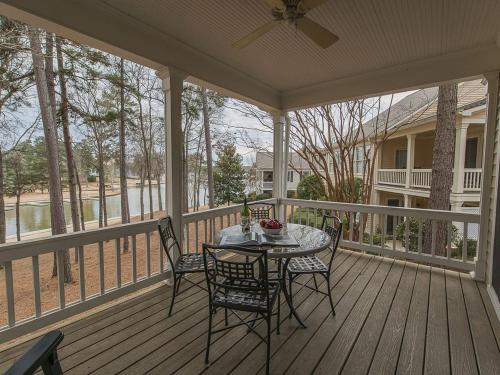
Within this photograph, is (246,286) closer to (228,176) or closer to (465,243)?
(465,243)

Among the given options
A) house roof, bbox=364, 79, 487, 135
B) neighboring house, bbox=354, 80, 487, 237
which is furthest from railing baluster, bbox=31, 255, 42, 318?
house roof, bbox=364, 79, 487, 135

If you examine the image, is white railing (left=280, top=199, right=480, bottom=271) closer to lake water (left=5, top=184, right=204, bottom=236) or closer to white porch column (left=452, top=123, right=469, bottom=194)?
white porch column (left=452, top=123, right=469, bottom=194)

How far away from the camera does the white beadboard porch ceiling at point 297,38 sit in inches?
86.3

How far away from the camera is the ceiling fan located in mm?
1770

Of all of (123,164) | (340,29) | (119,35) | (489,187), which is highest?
(340,29)

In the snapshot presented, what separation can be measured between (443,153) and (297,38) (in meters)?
3.80

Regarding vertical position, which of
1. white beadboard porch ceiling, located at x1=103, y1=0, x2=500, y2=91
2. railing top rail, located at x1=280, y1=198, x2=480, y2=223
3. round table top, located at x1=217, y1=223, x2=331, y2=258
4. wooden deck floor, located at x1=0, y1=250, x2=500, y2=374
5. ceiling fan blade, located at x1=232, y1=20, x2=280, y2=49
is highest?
white beadboard porch ceiling, located at x1=103, y1=0, x2=500, y2=91

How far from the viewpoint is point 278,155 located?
16.1 feet

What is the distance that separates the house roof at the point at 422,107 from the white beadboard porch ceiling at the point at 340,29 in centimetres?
327

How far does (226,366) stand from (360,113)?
612 cm

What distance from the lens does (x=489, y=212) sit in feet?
10.0

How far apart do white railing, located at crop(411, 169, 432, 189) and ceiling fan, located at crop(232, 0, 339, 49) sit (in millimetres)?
6622

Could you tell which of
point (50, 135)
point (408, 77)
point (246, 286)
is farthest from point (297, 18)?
point (50, 135)

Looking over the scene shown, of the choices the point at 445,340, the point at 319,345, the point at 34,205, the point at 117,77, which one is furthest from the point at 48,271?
the point at 445,340
